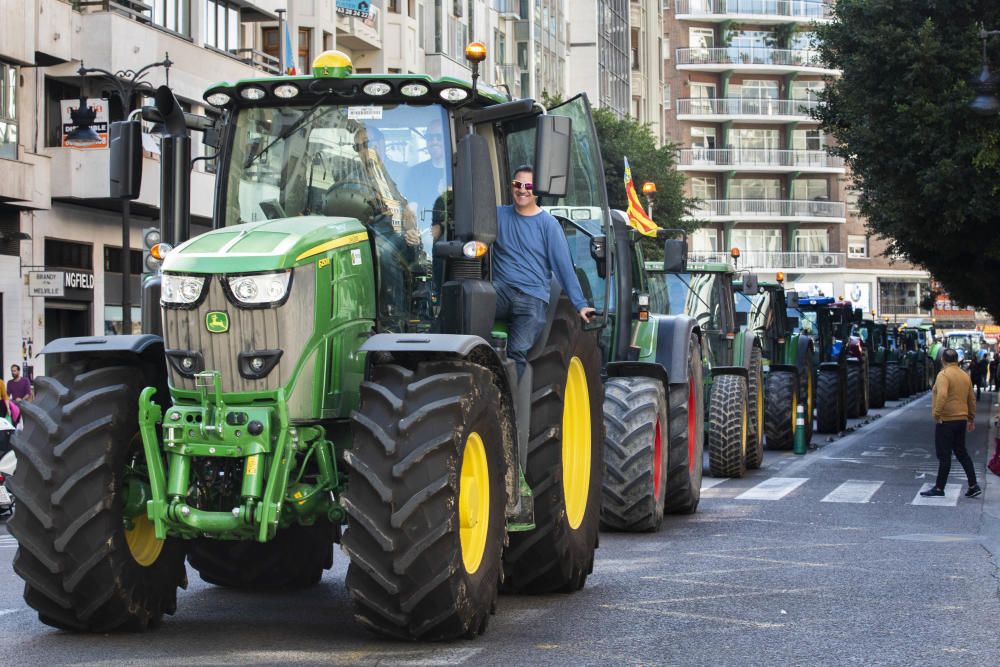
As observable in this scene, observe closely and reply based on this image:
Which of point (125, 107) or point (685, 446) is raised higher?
point (125, 107)

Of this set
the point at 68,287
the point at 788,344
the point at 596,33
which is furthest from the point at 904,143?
the point at 596,33

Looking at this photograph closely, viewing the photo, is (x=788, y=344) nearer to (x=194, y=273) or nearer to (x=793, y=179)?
(x=194, y=273)

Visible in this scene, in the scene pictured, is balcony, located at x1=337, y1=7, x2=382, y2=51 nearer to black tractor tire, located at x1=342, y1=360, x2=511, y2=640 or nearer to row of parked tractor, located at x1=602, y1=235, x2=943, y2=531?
row of parked tractor, located at x1=602, y1=235, x2=943, y2=531

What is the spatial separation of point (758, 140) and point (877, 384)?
59.2m

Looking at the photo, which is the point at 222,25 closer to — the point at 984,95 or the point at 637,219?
the point at 984,95

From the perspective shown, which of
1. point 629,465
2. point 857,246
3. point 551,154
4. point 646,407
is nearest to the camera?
point 551,154

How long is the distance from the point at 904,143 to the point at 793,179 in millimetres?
75189

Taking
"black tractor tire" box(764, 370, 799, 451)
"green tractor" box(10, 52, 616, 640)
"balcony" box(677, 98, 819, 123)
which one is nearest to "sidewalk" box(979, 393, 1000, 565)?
"black tractor tire" box(764, 370, 799, 451)

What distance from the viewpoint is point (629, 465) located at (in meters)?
12.9

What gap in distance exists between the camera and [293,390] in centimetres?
772

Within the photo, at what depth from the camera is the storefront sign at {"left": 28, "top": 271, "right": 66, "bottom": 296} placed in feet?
103

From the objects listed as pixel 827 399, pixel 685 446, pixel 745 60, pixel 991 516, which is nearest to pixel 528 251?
pixel 685 446

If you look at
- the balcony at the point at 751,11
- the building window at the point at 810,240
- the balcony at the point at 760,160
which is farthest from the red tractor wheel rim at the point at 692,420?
the building window at the point at 810,240

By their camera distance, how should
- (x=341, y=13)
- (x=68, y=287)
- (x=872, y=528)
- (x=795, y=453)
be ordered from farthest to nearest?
1. (x=341, y=13)
2. (x=68, y=287)
3. (x=795, y=453)
4. (x=872, y=528)
